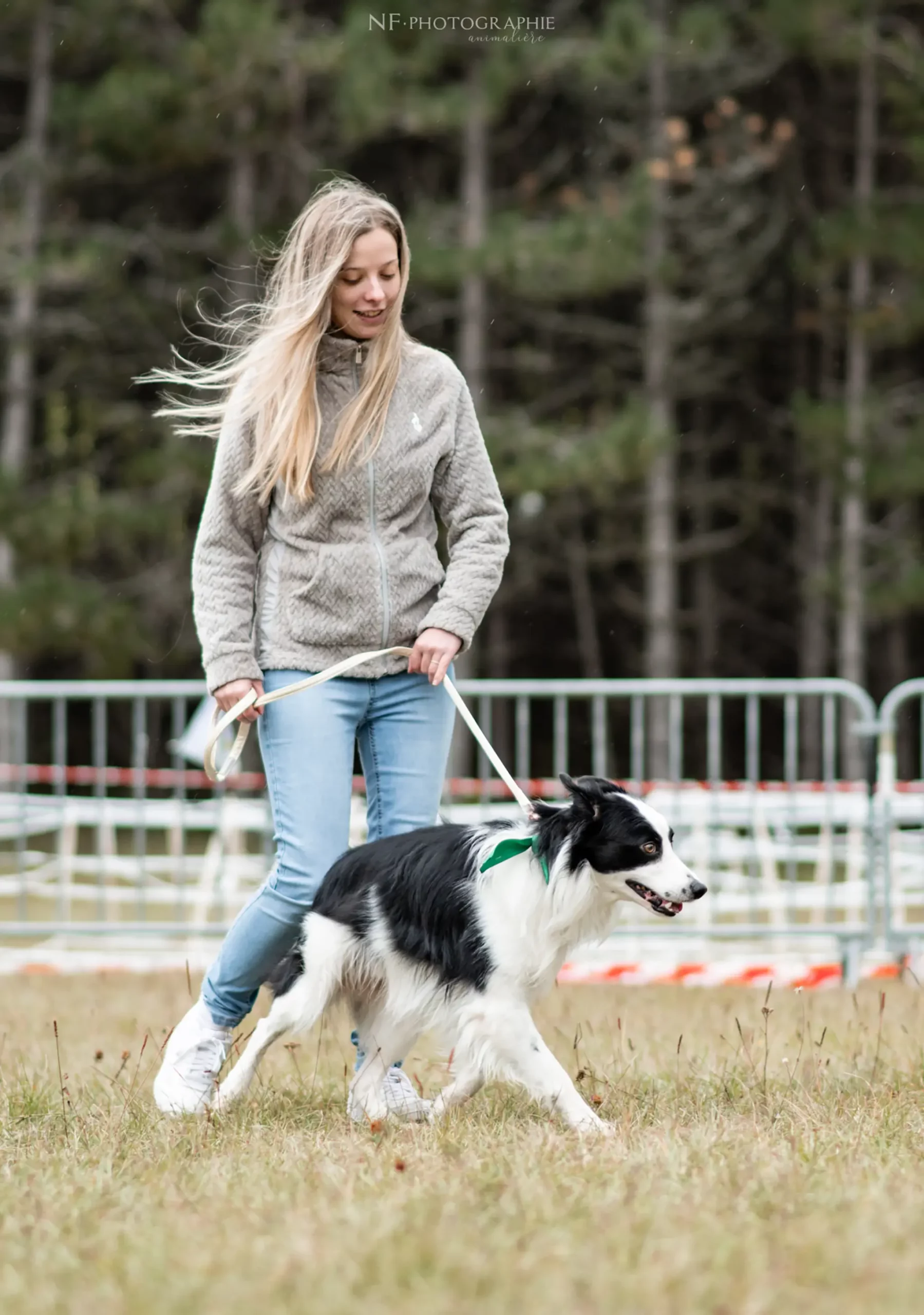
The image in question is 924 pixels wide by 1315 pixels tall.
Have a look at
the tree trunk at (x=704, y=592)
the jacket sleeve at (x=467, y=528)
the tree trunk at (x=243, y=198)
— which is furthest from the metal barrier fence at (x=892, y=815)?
the tree trunk at (x=704, y=592)

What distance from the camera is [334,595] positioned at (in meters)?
4.10

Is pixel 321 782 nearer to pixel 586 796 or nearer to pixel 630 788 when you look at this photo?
pixel 586 796

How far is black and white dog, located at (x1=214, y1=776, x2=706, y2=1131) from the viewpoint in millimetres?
3844

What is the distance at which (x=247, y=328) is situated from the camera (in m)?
4.31

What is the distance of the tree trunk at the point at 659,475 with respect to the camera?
17.6m

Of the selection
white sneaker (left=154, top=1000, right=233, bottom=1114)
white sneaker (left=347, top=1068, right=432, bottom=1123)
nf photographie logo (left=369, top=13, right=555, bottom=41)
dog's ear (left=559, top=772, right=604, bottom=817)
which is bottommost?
white sneaker (left=347, top=1068, right=432, bottom=1123)

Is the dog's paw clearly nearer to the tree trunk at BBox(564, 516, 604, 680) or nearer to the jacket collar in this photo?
the jacket collar

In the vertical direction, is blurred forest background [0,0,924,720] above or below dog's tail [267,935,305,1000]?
above

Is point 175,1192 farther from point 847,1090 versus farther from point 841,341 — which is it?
point 841,341

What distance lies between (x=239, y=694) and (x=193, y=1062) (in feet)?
2.93

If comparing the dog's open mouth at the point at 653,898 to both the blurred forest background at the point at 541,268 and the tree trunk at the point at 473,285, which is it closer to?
the blurred forest background at the point at 541,268

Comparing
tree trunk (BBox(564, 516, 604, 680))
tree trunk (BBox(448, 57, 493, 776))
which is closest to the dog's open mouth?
tree trunk (BBox(448, 57, 493, 776))

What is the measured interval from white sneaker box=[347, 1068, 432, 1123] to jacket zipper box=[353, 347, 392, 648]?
41.6 inches

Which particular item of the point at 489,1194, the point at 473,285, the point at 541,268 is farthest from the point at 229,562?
the point at 473,285
